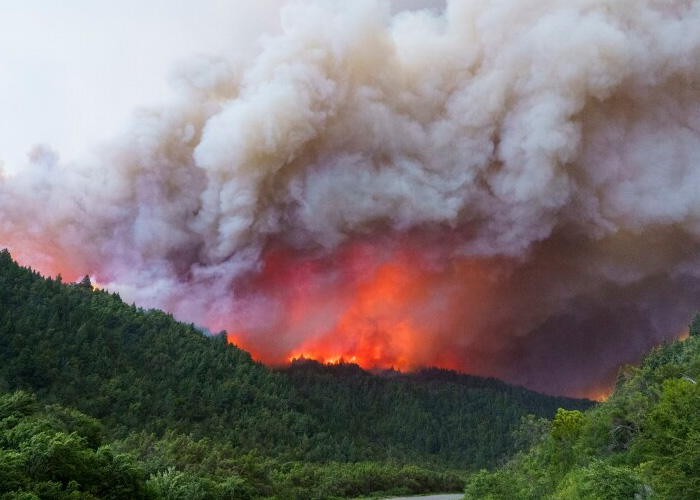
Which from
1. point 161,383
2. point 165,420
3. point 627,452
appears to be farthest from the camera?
point 161,383

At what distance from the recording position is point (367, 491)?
86062 millimetres

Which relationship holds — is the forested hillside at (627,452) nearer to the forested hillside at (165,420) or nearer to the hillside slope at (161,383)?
the forested hillside at (165,420)

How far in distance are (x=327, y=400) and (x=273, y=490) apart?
351ft

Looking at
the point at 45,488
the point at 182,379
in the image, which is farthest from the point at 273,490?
the point at 182,379

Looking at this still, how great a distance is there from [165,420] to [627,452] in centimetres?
7602

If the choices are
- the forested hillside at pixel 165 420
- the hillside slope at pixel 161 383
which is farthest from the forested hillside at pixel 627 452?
the hillside slope at pixel 161 383

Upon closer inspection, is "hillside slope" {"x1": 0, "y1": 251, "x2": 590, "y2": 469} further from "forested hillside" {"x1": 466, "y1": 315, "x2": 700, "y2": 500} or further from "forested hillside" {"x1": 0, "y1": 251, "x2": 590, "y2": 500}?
"forested hillside" {"x1": 466, "y1": 315, "x2": 700, "y2": 500}

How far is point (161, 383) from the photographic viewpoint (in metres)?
114

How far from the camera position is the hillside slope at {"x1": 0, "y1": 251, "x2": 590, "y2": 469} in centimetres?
9344

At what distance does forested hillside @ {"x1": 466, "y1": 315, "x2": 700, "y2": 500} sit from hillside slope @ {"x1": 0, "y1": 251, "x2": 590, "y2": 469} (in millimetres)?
53250

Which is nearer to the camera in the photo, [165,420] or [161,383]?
[165,420]

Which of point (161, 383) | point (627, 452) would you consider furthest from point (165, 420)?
point (627, 452)

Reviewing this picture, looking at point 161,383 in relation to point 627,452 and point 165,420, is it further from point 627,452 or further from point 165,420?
point 627,452

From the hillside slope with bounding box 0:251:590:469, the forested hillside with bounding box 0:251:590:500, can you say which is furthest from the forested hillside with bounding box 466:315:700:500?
the hillside slope with bounding box 0:251:590:469
